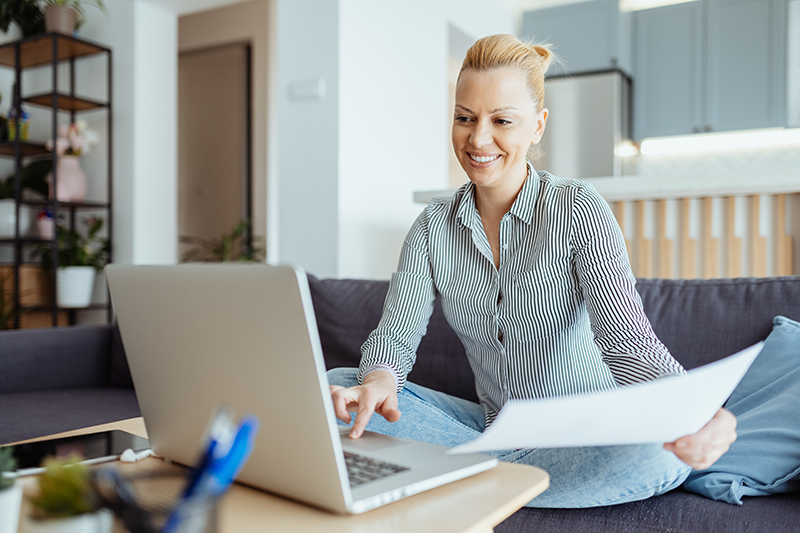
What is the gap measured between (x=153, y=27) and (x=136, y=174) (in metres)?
0.88

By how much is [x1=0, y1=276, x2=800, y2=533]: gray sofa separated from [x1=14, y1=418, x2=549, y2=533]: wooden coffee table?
1.33ft

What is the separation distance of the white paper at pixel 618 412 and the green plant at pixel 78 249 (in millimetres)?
3618

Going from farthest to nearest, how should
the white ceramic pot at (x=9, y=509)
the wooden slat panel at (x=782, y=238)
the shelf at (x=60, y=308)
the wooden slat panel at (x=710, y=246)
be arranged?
the shelf at (x=60, y=308)
the wooden slat panel at (x=710, y=246)
the wooden slat panel at (x=782, y=238)
the white ceramic pot at (x=9, y=509)

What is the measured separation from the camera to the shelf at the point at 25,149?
3.77 m

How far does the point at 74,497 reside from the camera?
0.39m

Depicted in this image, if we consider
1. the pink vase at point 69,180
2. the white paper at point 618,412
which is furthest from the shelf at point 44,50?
the white paper at point 618,412

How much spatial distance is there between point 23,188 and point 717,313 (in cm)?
373

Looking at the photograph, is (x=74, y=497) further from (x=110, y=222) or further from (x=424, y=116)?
(x=110, y=222)

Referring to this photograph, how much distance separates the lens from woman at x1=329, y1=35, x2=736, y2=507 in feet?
3.40

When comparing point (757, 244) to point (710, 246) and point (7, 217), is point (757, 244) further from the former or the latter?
point (7, 217)

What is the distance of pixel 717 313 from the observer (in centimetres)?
141

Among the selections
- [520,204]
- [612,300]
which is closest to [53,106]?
[520,204]

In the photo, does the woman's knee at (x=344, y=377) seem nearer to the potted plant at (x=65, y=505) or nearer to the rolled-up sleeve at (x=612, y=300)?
the rolled-up sleeve at (x=612, y=300)

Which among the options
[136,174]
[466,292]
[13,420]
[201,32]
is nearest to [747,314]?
[466,292]
